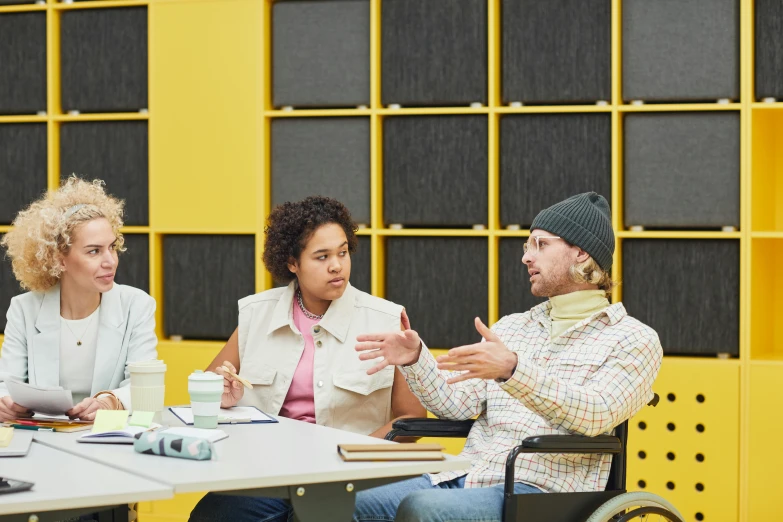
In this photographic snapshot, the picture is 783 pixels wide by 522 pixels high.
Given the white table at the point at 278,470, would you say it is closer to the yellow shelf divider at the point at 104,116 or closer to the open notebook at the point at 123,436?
the open notebook at the point at 123,436

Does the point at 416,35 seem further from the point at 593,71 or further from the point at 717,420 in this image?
the point at 717,420

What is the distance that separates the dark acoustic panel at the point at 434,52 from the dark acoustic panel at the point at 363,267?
1.91ft

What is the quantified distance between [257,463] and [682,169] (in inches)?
96.4

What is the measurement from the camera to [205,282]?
449 cm

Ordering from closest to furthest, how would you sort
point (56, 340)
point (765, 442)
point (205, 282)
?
point (56, 340) < point (765, 442) < point (205, 282)

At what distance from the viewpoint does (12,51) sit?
4.64 meters

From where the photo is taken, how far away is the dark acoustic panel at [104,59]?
14.9ft

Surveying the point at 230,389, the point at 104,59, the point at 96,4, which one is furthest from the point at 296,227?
the point at 96,4

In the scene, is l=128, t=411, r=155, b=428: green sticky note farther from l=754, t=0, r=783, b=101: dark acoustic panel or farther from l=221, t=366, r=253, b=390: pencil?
l=754, t=0, r=783, b=101: dark acoustic panel

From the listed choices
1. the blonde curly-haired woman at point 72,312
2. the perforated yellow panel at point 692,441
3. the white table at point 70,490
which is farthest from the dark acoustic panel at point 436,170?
the white table at point 70,490

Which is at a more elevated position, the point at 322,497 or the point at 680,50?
the point at 680,50

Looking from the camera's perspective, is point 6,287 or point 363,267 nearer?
point 363,267

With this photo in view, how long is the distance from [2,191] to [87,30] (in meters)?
0.79

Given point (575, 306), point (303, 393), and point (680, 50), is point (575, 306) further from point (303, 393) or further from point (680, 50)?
point (680, 50)
